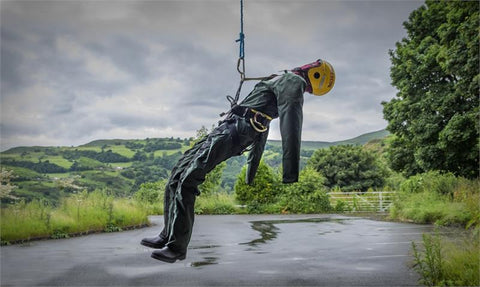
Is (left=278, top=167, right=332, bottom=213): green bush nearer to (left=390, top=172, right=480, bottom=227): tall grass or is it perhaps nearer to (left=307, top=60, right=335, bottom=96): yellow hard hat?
(left=390, top=172, right=480, bottom=227): tall grass

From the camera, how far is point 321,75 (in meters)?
2.79

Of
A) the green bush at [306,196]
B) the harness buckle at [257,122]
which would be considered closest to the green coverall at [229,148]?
the harness buckle at [257,122]

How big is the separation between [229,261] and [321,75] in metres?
7.22

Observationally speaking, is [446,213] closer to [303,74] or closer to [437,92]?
[437,92]

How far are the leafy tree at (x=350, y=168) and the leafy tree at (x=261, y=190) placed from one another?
12.5 meters

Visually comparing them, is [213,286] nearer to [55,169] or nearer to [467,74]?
[467,74]

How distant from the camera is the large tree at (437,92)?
1748cm

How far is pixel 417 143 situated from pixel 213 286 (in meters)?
15.9

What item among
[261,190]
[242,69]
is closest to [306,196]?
[261,190]

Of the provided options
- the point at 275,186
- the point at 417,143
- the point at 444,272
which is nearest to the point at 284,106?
the point at 444,272

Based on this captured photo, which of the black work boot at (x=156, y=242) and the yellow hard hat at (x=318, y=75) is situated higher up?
the yellow hard hat at (x=318, y=75)

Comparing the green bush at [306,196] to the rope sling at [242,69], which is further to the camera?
the green bush at [306,196]

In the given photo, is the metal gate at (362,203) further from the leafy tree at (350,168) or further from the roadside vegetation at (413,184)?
the leafy tree at (350,168)

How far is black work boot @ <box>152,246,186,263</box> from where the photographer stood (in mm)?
2365
